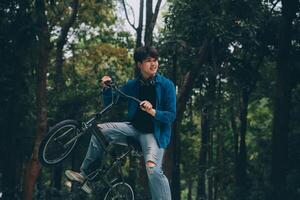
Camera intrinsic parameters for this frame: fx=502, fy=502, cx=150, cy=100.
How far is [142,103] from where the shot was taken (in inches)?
233

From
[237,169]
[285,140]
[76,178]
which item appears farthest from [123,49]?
[76,178]

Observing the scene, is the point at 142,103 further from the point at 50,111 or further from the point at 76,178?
the point at 50,111

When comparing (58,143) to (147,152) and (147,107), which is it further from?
(147,107)

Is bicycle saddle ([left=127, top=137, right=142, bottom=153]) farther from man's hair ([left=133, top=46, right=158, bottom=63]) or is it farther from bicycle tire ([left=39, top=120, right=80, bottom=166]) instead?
man's hair ([left=133, top=46, right=158, bottom=63])

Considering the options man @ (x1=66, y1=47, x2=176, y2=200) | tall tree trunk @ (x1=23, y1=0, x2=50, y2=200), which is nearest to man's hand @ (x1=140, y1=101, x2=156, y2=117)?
man @ (x1=66, y1=47, x2=176, y2=200)

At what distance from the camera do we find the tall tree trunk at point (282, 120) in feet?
53.7

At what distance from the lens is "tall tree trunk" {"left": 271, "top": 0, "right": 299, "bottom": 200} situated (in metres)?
16.4

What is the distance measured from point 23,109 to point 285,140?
1098 centimetres

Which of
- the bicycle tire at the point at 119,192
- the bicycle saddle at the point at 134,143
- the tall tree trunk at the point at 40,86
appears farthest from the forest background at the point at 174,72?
the bicycle saddle at the point at 134,143

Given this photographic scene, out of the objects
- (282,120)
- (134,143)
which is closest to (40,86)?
(134,143)

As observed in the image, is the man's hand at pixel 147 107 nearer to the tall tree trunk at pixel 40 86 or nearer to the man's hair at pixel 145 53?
the man's hair at pixel 145 53

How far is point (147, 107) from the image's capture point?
19.3ft

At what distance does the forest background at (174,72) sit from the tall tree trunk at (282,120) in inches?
1.3

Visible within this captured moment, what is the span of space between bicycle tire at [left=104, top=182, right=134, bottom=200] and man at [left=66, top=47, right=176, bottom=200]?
1.04 meters
